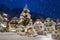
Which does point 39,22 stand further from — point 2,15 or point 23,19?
point 2,15

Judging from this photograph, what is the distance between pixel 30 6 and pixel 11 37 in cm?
68

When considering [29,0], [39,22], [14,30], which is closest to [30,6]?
[29,0]

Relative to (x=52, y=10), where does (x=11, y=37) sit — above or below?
below

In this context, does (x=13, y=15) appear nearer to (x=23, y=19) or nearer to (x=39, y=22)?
(x=23, y=19)

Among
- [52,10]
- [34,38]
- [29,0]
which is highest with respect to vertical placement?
[29,0]

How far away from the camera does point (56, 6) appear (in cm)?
313

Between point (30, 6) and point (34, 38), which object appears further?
point (30, 6)

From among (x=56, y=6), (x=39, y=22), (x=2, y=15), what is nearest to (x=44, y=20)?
(x=39, y=22)

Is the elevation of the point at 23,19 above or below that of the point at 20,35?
above

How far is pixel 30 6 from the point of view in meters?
3.08

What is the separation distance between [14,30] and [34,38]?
0.41m

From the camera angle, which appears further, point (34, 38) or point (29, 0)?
point (29, 0)

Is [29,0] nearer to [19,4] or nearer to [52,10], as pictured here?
[19,4]

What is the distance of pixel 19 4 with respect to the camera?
3.07 metres
